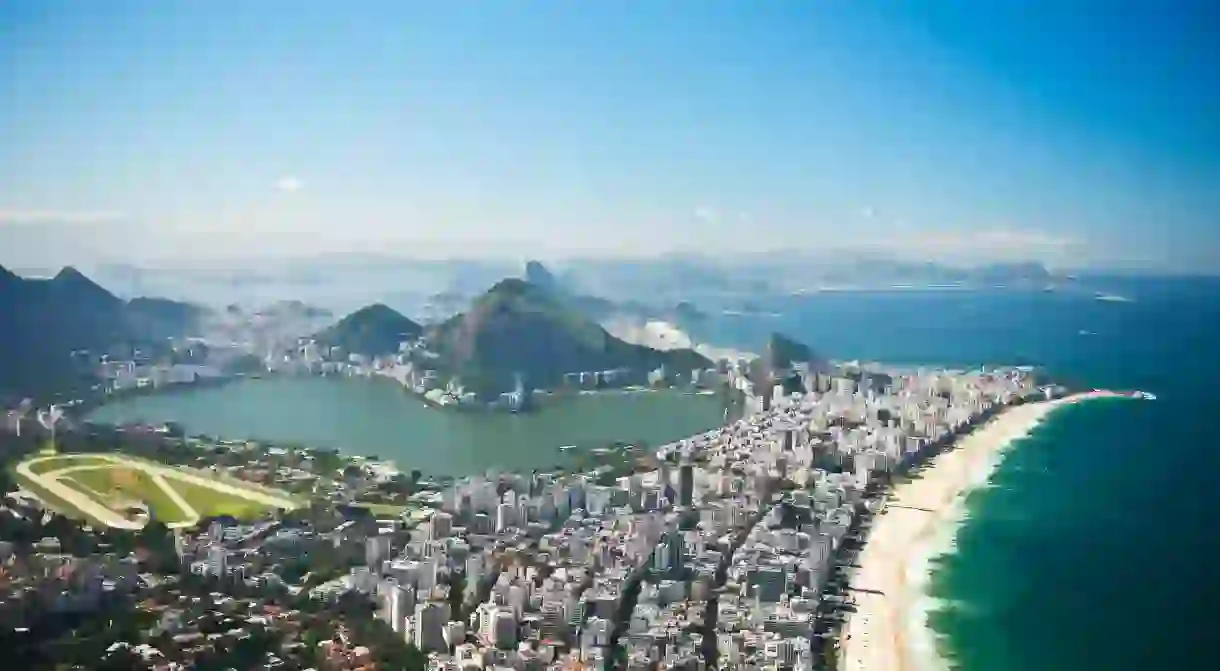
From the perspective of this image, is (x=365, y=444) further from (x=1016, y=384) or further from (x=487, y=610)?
(x=1016, y=384)

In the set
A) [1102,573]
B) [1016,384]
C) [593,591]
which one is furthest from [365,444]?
[1016,384]

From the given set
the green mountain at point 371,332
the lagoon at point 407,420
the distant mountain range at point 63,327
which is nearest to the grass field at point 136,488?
the lagoon at point 407,420

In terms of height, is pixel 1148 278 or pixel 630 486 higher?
pixel 1148 278

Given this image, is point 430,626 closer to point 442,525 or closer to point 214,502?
point 442,525

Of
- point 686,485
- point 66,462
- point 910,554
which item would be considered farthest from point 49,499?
point 910,554

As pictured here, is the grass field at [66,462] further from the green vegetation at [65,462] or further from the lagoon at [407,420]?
the lagoon at [407,420]
